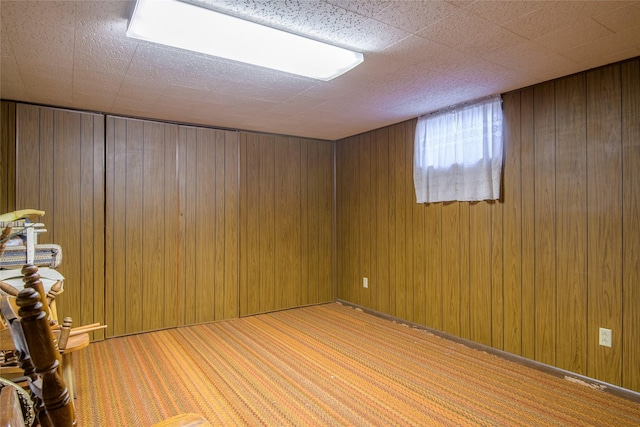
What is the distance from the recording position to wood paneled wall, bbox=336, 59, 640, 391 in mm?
2457

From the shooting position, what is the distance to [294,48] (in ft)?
7.19

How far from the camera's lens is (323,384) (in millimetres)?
2643

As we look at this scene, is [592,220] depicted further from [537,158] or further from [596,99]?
[596,99]

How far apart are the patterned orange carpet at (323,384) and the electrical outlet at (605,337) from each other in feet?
1.12

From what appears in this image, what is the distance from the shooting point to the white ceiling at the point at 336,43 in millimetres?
1814

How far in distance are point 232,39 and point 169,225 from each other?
8.25 ft

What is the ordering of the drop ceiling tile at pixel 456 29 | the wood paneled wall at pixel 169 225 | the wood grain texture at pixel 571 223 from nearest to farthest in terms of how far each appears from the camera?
1. the drop ceiling tile at pixel 456 29
2. the wood grain texture at pixel 571 223
3. the wood paneled wall at pixel 169 225

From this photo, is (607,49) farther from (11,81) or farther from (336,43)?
(11,81)

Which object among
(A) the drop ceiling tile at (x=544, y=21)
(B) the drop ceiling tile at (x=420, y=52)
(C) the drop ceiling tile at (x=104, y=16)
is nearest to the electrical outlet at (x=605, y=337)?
(A) the drop ceiling tile at (x=544, y=21)

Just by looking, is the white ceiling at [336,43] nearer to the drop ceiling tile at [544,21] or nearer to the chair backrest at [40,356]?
the drop ceiling tile at [544,21]

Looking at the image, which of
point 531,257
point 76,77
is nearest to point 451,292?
point 531,257

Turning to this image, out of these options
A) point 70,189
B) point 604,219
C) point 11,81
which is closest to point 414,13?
point 604,219

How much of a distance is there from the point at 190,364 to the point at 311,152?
9.98ft

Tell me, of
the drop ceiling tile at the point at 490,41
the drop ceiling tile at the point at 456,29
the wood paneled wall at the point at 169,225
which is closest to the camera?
the drop ceiling tile at the point at 456,29
